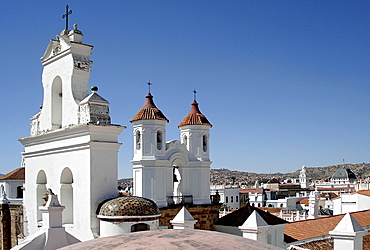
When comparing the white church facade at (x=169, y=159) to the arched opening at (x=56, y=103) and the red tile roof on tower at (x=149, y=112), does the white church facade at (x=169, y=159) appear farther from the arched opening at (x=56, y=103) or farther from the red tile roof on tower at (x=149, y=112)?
the arched opening at (x=56, y=103)

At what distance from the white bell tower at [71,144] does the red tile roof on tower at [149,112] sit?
759cm

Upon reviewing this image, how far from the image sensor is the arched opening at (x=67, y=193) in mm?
9148

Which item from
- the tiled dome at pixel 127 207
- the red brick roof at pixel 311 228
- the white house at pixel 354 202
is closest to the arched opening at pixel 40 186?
the tiled dome at pixel 127 207

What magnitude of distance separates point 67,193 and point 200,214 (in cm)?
972

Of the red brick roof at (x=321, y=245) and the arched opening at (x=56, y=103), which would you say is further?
the red brick roof at (x=321, y=245)

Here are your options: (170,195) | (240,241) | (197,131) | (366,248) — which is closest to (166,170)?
(170,195)

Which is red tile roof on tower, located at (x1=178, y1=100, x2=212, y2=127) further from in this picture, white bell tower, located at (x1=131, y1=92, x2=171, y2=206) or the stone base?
the stone base

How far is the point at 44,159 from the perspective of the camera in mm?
9672

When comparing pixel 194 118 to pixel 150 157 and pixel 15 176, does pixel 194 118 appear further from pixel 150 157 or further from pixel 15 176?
pixel 15 176

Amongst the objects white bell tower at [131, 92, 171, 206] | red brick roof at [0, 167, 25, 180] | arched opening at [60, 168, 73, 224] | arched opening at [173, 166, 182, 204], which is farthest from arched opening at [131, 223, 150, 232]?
red brick roof at [0, 167, 25, 180]

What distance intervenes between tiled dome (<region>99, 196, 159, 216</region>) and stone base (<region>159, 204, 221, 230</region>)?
888cm

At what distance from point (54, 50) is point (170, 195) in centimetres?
990

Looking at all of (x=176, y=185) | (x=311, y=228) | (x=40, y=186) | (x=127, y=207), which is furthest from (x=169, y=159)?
(x=127, y=207)

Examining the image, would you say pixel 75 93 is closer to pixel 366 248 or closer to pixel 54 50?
pixel 54 50
